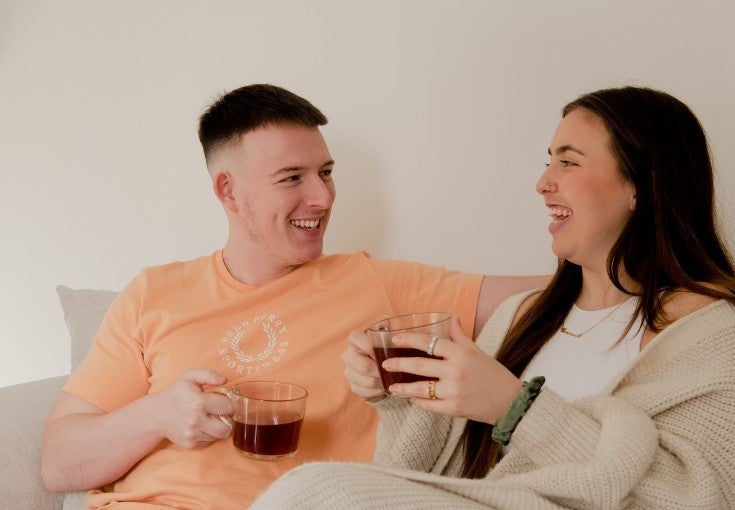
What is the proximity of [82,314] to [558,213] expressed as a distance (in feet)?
4.23

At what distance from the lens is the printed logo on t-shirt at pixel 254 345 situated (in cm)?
177

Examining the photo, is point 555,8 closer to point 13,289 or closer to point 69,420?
point 69,420

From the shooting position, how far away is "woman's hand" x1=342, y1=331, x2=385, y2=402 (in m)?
1.50

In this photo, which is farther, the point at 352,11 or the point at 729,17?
the point at 352,11

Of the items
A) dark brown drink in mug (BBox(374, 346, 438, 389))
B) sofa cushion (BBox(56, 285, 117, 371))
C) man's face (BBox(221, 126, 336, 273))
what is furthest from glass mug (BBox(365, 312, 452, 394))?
sofa cushion (BBox(56, 285, 117, 371))

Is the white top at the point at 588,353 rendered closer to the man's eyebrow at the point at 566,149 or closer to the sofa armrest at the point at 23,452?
the man's eyebrow at the point at 566,149

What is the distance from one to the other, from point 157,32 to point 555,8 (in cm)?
132

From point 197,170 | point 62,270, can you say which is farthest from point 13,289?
point 197,170

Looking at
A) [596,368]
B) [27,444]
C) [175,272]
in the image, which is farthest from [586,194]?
[27,444]

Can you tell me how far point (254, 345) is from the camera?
180cm

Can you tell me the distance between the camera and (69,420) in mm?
1764

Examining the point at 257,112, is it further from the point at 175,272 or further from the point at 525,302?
the point at 525,302

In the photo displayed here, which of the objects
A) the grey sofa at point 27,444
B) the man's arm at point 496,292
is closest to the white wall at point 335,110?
the man's arm at point 496,292

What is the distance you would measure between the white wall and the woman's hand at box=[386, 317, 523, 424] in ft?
2.39
